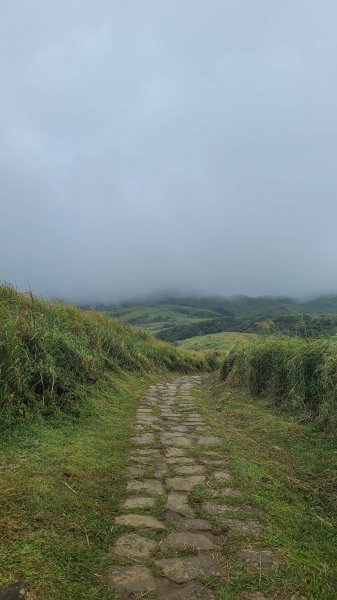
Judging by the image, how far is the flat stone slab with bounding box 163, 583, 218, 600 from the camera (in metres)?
2.32

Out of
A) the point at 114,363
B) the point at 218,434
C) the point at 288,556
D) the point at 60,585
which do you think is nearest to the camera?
the point at 60,585

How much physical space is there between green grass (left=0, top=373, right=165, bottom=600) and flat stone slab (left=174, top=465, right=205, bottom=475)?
578mm

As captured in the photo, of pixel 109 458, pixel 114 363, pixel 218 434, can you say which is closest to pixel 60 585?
pixel 109 458

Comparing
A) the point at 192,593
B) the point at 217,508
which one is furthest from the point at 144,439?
the point at 192,593

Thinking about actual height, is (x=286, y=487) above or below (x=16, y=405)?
below

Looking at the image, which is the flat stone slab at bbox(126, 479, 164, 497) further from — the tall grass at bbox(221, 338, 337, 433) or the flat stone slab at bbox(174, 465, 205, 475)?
the tall grass at bbox(221, 338, 337, 433)

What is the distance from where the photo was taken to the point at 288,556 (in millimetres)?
2730

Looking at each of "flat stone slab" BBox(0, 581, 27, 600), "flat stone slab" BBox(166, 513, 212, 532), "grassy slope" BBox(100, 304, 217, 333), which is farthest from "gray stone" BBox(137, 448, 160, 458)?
"grassy slope" BBox(100, 304, 217, 333)

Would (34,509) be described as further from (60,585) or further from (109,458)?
(109,458)

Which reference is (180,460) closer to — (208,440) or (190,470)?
(190,470)

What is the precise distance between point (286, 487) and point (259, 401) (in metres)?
4.15

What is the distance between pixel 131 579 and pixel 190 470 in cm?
196

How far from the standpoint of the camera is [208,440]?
557 centimetres

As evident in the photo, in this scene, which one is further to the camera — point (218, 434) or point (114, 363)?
point (114, 363)
